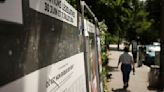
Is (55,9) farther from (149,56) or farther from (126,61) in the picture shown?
(149,56)

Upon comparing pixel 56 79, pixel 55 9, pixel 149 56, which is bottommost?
pixel 149 56

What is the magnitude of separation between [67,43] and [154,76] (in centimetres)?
1572

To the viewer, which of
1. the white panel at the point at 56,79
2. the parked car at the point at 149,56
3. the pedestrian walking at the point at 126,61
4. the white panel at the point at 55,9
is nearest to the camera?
the white panel at the point at 56,79

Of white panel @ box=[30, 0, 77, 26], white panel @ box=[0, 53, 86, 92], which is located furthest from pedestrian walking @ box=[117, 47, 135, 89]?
white panel @ box=[30, 0, 77, 26]

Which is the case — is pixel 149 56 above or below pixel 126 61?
below

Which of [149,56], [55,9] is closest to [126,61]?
[55,9]

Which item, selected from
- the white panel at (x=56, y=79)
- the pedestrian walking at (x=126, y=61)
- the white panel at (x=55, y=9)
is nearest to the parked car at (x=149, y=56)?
the pedestrian walking at (x=126, y=61)

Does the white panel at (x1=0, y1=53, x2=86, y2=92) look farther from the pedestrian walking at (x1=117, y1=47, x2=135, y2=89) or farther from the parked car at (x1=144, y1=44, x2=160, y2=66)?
the parked car at (x1=144, y1=44, x2=160, y2=66)

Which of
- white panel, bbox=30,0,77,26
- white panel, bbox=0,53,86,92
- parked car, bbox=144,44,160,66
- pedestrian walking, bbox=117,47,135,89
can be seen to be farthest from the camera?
parked car, bbox=144,44,160,66

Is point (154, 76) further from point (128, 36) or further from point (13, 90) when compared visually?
point (128, 36)

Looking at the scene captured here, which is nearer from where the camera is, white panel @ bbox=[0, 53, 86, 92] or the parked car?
white panel @ bbox=[0, 53, 86, 92]

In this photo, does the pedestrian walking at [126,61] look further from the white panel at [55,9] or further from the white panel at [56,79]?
the white panel at [55,9]

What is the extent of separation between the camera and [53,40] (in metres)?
3.15

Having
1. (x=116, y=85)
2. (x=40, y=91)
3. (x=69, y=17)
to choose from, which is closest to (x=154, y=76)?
A: (x=116, y=85)
